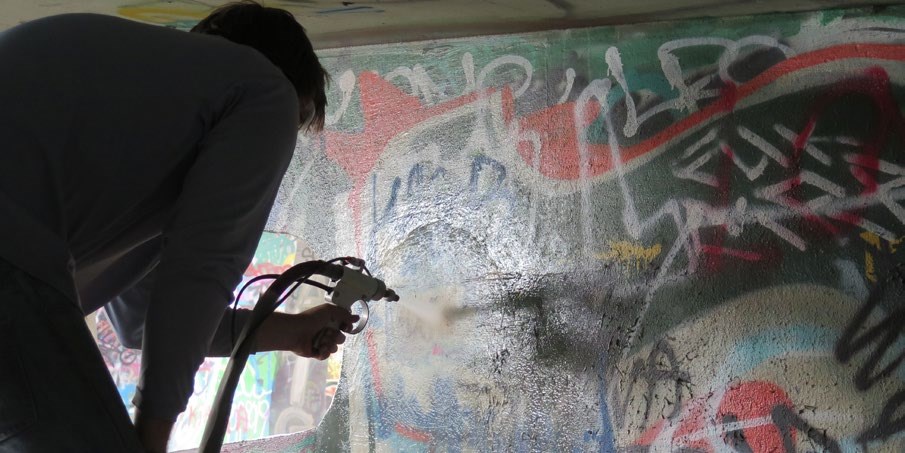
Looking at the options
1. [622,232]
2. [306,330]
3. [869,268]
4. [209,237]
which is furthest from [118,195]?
[869,268]

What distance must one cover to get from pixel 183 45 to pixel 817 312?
210 centimetres

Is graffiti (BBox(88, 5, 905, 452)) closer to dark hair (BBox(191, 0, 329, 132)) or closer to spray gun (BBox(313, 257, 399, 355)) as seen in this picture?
spray gun (BBox(313, 257, 399, 355))

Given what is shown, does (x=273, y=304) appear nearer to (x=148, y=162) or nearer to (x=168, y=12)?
(x=148, y=162)

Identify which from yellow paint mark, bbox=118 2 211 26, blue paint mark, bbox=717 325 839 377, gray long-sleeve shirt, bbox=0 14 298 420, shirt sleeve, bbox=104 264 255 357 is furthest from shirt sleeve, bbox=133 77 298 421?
yellow paint mark, bbox=118 2 211 26

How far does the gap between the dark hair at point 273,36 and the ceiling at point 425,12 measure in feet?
4.01

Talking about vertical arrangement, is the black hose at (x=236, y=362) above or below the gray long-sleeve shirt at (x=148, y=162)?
below

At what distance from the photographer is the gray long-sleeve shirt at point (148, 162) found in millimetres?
1569

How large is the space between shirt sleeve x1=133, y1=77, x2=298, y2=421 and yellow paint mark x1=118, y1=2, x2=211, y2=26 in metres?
2.09

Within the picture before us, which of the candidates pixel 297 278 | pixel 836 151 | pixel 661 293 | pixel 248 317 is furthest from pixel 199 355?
pixel 836 151

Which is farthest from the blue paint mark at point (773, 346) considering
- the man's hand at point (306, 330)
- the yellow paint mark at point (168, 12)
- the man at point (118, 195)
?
the yellow paint mark at point (168, 12)

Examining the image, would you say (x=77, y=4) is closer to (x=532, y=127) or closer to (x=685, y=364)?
(x=532, y=127)

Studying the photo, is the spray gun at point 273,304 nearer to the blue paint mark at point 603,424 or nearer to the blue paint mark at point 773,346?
the blue paint mark at point 603,424

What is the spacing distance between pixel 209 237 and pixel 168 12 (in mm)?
2429

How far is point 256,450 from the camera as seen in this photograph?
3799mm
